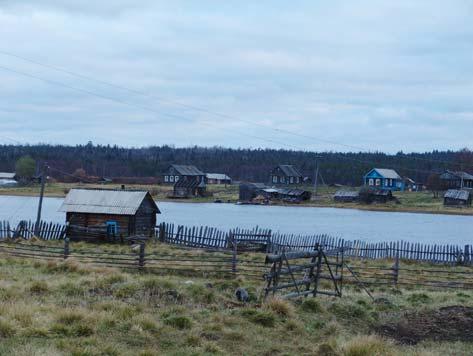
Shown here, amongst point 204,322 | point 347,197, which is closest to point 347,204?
point 347,197

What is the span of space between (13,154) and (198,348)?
180896mm

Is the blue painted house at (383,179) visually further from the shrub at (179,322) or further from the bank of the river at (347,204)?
the shrub at (179,322)

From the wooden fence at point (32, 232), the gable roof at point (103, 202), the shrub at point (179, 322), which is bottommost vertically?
the wooden fence at point (32, 232)

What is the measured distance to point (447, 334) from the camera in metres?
13.5

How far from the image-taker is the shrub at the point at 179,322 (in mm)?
11117

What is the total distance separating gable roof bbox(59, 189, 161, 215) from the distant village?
116 ft

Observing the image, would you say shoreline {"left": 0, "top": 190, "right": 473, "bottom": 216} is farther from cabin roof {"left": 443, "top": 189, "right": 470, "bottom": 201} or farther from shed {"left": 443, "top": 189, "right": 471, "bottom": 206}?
cabin roof {"left": 443, "top": 189, "right": 470, "bottom": 201}

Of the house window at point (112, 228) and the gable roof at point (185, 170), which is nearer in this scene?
the house window at point (112, 228)

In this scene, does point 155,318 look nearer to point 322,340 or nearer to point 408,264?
point 322,340

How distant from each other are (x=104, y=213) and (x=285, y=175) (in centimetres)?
9309

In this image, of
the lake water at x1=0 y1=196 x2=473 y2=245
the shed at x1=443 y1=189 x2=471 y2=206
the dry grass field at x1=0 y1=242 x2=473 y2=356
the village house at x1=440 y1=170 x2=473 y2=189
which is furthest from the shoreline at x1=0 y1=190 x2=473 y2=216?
the dry grass field at x1=0 y1=242 x2=473 y2=356

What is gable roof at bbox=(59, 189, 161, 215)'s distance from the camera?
36.8 m

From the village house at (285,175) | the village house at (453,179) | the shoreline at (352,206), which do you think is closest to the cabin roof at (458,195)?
the shoreline at (352,206)

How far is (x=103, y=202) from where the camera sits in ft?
122
